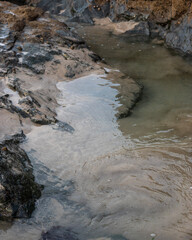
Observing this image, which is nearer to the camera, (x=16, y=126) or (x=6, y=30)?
(x=16, y=126)

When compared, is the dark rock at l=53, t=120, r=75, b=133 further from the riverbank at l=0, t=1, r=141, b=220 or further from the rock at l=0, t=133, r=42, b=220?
the rock at l=0, t=133, r=42, b=220

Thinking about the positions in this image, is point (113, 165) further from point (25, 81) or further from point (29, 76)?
point (29, 76)

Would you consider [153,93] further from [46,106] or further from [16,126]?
[16,126]

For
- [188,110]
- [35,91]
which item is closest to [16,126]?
[35,91]

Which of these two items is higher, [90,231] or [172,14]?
[172,14]

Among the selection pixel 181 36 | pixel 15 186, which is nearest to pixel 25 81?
pixel 15 186

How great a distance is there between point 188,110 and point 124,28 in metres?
5.09

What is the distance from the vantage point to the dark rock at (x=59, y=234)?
253cm

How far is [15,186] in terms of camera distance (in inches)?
110

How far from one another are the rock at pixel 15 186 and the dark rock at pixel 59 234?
0.27 meters

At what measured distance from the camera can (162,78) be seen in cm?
602

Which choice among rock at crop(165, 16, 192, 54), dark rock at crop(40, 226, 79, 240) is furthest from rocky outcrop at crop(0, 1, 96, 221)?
rock at crop(165, 16, 192, 54)

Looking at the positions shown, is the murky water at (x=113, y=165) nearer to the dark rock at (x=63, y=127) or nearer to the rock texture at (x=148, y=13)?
the dark rock at (x=63, y=127)

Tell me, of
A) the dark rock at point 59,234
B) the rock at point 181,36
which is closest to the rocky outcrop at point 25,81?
the dark rock at point 59,234
